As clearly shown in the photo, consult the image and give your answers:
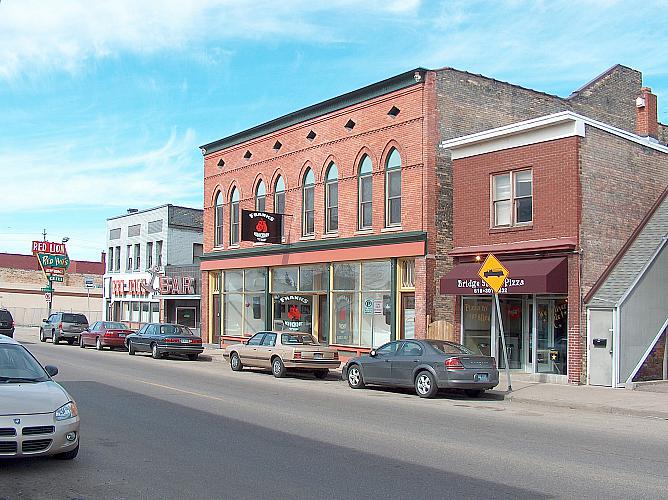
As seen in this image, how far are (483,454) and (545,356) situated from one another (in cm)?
1208

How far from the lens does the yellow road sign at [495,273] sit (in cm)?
1922

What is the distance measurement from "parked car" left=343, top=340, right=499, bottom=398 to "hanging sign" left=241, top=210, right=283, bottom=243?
11575mm

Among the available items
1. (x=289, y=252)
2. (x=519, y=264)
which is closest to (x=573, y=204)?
(x=519, y=264)

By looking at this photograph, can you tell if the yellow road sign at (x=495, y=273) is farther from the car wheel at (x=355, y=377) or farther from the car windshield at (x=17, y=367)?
the car windshield at (x=17, y=367)

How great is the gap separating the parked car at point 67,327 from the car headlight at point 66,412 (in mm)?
33136

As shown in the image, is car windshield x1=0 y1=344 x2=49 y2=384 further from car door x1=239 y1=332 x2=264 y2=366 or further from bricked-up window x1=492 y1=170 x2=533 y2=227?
bricked-up window x1=492 y1=170 x2=533 y2=227

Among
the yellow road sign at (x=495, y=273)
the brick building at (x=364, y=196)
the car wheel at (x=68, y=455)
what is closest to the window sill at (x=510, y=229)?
the brick building at (x=364, y=196)

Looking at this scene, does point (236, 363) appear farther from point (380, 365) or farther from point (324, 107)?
point (324, 107)

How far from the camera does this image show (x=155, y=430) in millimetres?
11766

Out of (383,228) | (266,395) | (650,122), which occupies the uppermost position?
(650,122)

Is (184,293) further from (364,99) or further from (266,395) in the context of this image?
(266,395)

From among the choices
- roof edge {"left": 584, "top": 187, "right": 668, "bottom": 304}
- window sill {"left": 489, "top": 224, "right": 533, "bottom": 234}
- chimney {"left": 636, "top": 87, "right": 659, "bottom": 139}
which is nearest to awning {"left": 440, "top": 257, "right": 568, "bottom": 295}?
roof edge {"left": 584, "top": 187, "right": 668, "bottom": 304}

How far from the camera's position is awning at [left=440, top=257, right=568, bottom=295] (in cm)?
2025

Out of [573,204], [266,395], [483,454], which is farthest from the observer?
[573,204]
